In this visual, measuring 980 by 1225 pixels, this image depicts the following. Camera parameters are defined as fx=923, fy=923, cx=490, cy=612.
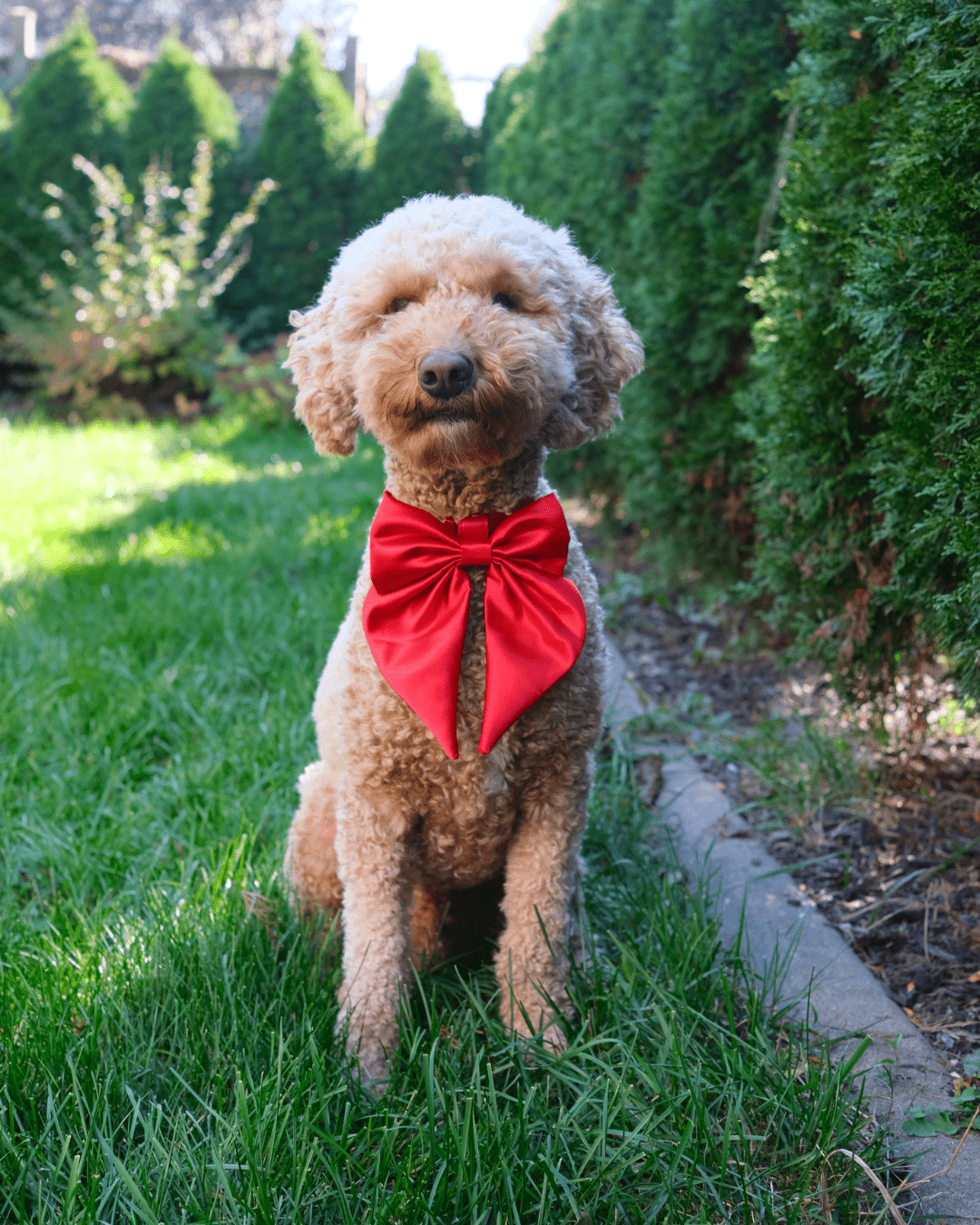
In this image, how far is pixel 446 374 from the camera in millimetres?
1506

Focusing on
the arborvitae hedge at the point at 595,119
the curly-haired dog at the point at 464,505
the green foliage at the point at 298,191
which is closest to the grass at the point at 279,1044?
the curly-haired dog at the point at 464,505

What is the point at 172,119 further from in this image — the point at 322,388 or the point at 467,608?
the point at 467,608

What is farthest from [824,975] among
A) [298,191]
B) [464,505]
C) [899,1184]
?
[298,191]

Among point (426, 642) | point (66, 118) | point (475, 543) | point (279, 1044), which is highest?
point (66, 118)

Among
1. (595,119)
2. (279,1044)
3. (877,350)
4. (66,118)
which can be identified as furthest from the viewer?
(66,118)

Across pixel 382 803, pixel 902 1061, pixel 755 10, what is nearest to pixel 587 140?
pixel 755 10

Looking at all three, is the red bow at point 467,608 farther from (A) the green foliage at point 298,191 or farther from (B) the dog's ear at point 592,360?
(A) the green foliage at point 298,191

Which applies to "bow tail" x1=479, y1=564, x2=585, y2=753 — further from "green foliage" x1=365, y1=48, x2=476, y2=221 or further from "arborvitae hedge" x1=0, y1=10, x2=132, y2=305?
"green foliage" x1=365, y1=48, x2=476, y2=221

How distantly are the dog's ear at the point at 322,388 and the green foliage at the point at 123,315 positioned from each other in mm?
7264

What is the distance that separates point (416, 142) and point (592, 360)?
10.1 metres

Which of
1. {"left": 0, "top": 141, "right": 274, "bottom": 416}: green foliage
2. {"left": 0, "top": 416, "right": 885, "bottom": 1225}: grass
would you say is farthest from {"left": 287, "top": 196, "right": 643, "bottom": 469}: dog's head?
{"left": 0, "top": 141, "right": 274, "bottom": 416}: green foliage

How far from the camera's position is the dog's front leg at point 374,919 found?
5.56 ft

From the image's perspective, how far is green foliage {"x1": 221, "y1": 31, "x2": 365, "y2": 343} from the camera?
34.2ft

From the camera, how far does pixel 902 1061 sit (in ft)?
5.52
